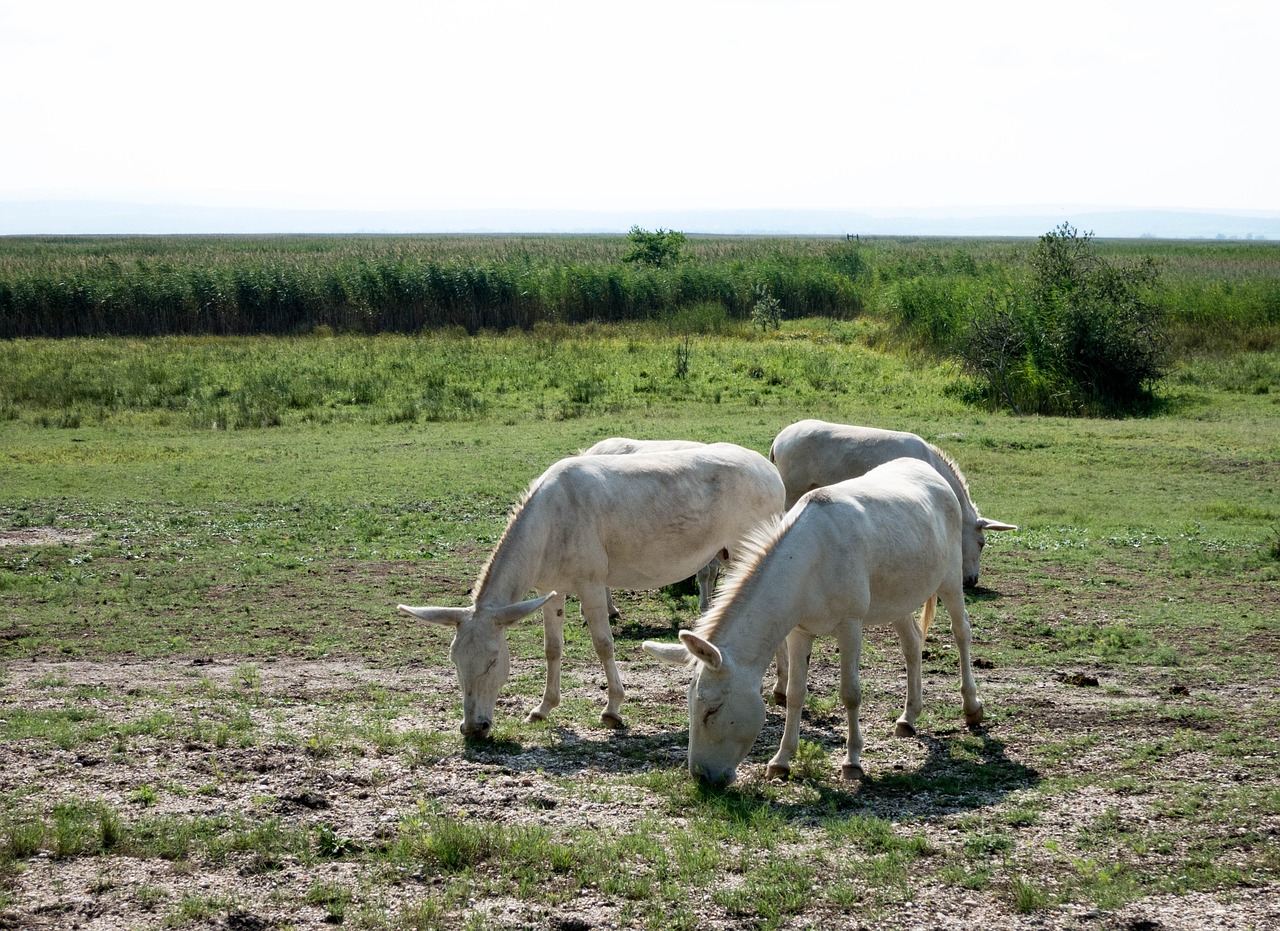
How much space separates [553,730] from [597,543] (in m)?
1.51

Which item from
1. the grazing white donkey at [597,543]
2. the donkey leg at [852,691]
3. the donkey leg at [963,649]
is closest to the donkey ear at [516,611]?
the grazing white donkey at [597,543]

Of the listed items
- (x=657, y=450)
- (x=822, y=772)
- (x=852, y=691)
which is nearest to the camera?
(x=852, y=691)

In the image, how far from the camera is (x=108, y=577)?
1301 centimetres

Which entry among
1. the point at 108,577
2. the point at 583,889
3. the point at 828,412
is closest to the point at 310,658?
the point at 108,577

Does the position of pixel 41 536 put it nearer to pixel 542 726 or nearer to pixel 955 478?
pixel 542 726

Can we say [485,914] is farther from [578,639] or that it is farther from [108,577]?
[108,577]

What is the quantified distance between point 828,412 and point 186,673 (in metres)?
17.7

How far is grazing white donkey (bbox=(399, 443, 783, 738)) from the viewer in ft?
27.0

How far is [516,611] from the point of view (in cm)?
813

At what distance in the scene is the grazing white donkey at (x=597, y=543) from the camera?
27.0 ft

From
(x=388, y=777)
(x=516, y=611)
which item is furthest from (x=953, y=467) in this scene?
(x=388, y=777)

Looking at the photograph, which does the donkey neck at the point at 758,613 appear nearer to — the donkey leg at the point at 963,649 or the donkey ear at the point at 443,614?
the donkey leg at the point at 963,649

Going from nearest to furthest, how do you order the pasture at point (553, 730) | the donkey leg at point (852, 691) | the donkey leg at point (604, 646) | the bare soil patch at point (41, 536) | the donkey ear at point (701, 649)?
the pasture at point (553, 730), the donkey ear at point (701, 649), the donkey leg at point (852, 691), the donkey leg at point (604, 646), the bare soil patch at point (41, 536)

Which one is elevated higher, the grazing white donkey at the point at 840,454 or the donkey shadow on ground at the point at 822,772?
the grazing white donkey at the point at 840,454
